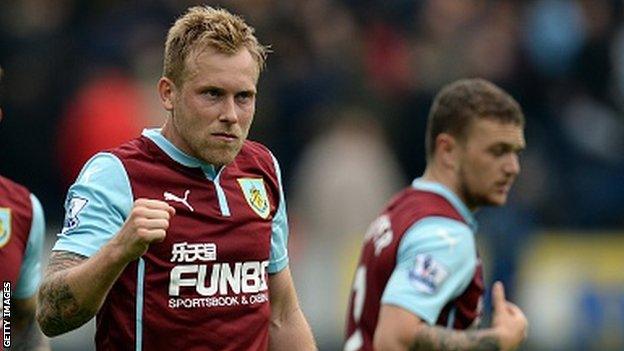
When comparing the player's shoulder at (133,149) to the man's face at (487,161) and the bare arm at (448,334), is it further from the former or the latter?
the man's face at (487,161)

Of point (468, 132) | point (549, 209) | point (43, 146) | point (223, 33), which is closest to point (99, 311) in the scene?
point (223, 33)

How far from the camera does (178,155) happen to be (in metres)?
6.03

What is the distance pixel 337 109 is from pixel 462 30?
181 cm

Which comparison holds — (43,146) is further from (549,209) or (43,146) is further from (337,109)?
(549,209)

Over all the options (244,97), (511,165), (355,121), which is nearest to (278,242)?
(244,97)

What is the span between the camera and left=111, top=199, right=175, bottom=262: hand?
5.30 metres

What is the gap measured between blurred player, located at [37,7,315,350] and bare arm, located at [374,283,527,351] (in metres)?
1.18

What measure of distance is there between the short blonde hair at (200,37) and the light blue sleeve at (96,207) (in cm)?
41

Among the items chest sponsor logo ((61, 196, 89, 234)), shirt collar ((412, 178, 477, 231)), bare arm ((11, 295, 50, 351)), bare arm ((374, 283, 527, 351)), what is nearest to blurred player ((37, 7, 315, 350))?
chest sponsor logo ((61, 196, 89, 234))

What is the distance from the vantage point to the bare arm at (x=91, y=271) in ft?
17.4

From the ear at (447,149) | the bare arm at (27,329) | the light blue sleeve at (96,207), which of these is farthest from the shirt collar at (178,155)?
the ear at (447,149)

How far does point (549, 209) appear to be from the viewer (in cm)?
1531

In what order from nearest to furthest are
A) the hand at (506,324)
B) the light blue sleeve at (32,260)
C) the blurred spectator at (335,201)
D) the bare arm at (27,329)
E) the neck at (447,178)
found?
the bare arm at (27,329) → the light blue sleeve at (32,260) → the hand at (506,324) → the neck at (447,178) → the blurred spectator at (335,201)

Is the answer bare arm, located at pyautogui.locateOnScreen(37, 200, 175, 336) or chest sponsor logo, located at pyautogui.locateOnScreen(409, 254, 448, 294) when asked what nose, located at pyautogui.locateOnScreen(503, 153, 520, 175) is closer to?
chest sponsor logo, located at pyautogui.locateOnScreen(409, 254, 448, 294)
